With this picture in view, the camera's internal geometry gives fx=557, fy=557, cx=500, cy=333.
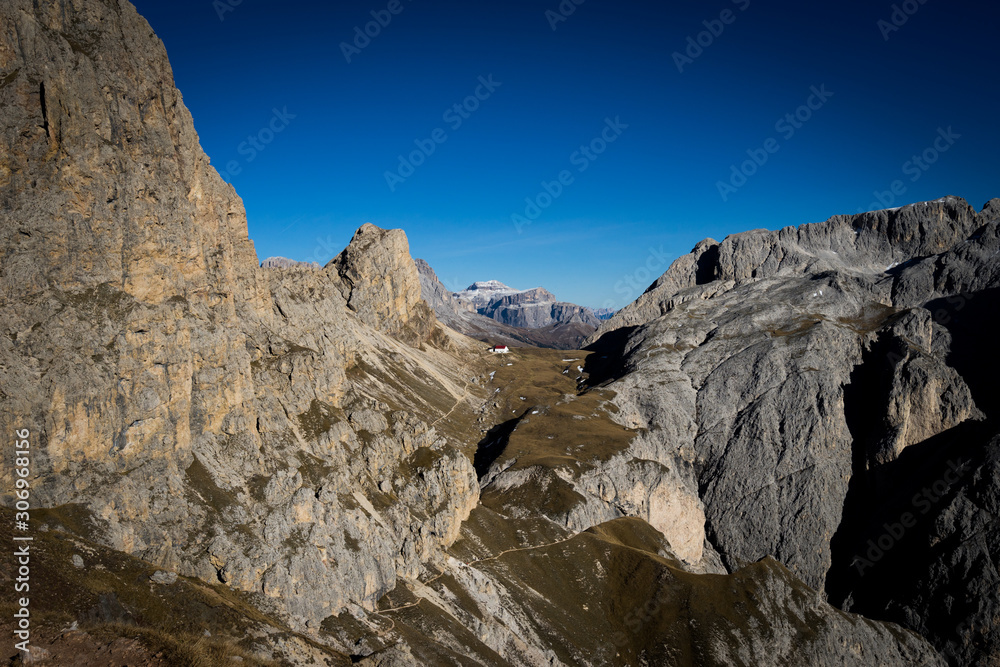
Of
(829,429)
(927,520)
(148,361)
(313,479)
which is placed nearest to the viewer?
(148,361)

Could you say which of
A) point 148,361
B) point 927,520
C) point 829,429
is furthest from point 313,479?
point 829,429

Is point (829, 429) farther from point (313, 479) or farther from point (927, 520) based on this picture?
point (313, 479)

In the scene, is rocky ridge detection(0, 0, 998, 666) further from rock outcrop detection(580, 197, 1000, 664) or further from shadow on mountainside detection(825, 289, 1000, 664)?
rock outcrop detection(580, 197, 1000, 664)

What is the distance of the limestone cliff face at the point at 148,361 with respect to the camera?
67.8m

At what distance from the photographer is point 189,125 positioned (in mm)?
100500

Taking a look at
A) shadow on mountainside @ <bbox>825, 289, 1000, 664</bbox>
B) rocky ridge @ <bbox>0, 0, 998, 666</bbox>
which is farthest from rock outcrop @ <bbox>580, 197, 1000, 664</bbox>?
rocky ridge @ <bbox>0, 0, 998, 666</bbox>

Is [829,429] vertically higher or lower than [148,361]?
lower

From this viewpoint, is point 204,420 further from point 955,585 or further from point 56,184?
point 955,585

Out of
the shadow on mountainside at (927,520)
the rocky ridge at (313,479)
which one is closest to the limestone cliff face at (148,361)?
the rocky ridge at (313,479)

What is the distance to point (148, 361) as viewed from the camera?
252 feet

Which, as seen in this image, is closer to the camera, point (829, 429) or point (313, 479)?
point (313, 479)

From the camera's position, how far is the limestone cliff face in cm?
6775

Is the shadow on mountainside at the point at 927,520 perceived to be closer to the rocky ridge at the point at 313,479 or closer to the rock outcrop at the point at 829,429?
the rock outcrop at the point at 829,429

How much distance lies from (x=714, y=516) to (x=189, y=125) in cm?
16371
